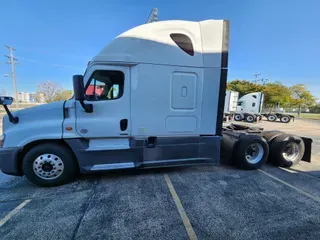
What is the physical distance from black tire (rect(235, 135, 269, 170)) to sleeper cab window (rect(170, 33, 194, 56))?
2.77m

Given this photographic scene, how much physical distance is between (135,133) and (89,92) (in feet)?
4.32

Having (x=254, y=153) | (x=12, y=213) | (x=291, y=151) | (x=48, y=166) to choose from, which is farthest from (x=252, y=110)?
(x=12, y=213)

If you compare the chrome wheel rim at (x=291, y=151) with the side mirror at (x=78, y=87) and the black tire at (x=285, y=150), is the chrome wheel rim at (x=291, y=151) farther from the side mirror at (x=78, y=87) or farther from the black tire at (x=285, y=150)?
the side mirror at (x=78, y=87)

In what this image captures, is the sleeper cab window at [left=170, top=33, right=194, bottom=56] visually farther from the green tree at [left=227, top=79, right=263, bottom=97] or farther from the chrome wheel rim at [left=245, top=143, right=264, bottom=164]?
the green tree at [left=227, top=79, right=263, bottom=97]

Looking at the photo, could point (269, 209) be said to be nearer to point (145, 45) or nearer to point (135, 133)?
point (135, 133)

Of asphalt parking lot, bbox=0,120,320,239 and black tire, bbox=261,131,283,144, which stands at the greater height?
black tire, bbox=261,131,283,144

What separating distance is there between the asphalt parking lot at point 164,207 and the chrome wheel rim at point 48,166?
0.99 ft

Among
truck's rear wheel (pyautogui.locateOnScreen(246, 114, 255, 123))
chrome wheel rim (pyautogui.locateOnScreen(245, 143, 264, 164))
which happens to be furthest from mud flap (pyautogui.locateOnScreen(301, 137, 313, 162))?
truck's rear wheel (pyautogui.locateOnScreen(246, 114, 255, 123))

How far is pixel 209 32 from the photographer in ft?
12.7

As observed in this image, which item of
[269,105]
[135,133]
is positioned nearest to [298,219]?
[135,133]

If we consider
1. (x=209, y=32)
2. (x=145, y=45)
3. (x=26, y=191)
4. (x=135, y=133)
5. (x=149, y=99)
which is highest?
(x=209, y=32)

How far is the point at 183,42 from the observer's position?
3.82m

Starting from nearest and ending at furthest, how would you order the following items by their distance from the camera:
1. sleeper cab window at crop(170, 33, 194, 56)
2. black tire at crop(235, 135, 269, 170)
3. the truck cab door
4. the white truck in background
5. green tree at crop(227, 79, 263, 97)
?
the truck cab door, sleeper cab window at crop(170, 33, 194, 56), black tire at crop(235, 135, 269, 170), the white truck in background, green tree at crop(227, 79, 263, 97)

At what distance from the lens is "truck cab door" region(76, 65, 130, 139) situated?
11.5 ft
